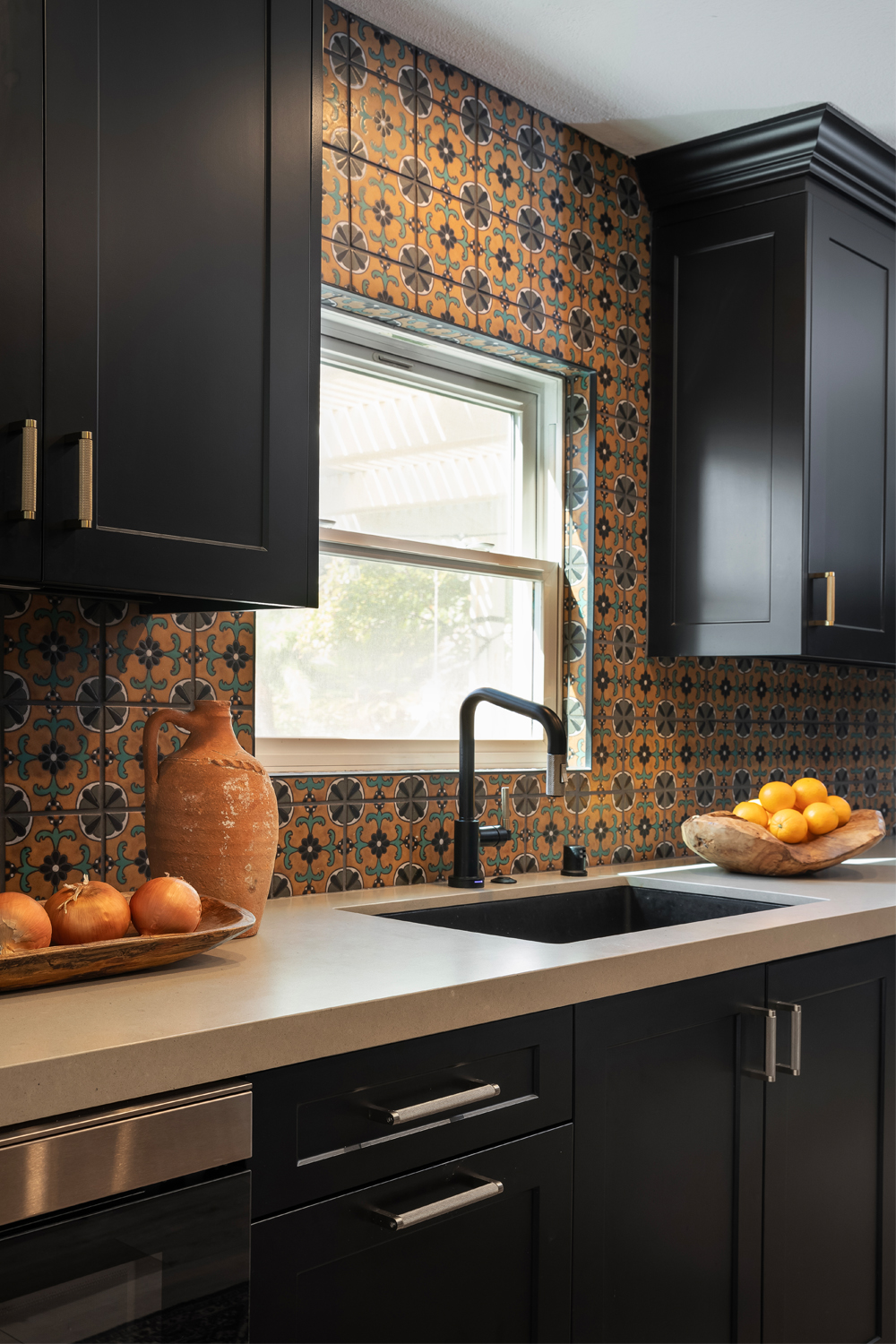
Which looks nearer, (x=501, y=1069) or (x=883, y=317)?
(x=501, y=1069)

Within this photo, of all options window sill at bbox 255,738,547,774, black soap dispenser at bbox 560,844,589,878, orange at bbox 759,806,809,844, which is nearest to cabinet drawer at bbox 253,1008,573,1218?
window sill at bbox 255,738,547,774

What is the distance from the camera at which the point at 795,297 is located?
2650 mm

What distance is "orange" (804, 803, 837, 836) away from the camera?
2.54 m

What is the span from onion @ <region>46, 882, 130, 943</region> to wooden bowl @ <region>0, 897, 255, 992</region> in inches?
0.6

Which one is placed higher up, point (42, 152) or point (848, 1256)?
point (42, 152)

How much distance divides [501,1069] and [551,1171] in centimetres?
17

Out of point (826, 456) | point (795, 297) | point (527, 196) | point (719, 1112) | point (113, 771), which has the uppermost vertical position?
point (527, 196)

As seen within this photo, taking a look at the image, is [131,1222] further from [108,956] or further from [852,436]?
[852,436]

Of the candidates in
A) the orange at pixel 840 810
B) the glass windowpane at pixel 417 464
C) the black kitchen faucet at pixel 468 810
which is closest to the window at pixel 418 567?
the glass windowpane at pixel 417 464

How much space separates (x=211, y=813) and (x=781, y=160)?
196 cm

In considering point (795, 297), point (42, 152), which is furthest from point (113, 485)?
point (795, 297)

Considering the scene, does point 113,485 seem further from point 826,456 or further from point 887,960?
point 826,456

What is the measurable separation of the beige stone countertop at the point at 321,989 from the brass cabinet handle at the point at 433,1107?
0.08 metres

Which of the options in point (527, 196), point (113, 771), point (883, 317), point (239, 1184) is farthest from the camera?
point (883, 317)
